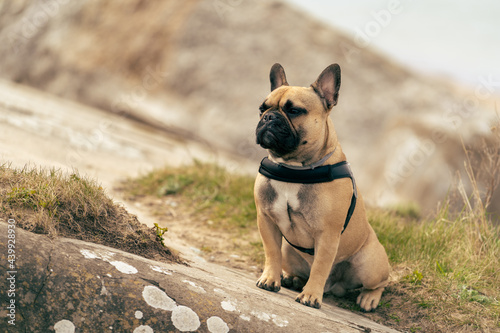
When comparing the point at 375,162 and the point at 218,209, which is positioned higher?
the point at 375,162

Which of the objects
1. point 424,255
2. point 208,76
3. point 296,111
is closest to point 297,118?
point 296,111

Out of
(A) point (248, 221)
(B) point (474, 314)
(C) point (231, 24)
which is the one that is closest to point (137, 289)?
(B) point (474, 314)

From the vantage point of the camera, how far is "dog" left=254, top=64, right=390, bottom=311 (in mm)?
3793

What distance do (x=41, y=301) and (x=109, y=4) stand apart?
1226cm

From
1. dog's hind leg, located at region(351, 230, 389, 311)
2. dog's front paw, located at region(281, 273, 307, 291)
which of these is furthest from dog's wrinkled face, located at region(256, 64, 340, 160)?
dog's front paw, located at region(281, 273, 307, 291)

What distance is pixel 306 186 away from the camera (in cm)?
382

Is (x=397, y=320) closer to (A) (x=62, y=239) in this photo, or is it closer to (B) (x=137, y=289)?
(B) (x=137, y=289)

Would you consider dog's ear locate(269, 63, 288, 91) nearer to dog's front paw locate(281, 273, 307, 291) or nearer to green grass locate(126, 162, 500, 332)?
dog's front paw locate(281, 273, 307, 291)

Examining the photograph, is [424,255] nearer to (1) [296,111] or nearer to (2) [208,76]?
(1) [296,111]

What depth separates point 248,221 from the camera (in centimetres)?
671

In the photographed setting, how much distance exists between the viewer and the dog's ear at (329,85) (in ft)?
13.2

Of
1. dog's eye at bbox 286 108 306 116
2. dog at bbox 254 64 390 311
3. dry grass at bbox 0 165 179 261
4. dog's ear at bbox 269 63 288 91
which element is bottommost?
dry grass at bbox 0 165 179 261

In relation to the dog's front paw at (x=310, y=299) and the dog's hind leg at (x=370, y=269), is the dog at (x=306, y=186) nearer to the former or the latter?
the dog's front paw at (x=310, y=299)

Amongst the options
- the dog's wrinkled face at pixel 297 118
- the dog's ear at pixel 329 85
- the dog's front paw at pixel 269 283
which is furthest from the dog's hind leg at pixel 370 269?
the dog's ear at pixel 329 85
